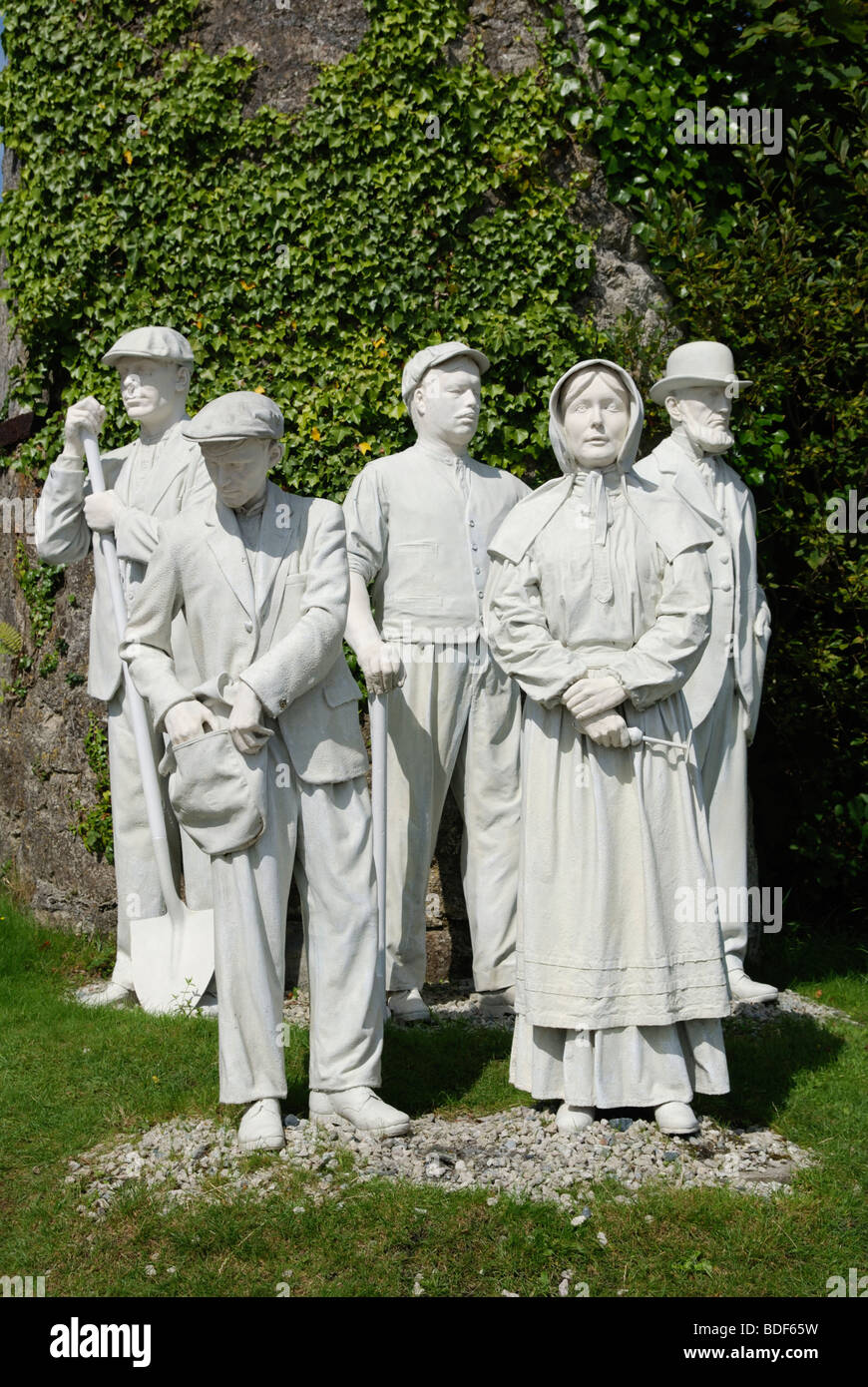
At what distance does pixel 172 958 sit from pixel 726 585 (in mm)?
3054

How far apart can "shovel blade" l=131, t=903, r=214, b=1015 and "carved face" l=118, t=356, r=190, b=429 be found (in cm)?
228

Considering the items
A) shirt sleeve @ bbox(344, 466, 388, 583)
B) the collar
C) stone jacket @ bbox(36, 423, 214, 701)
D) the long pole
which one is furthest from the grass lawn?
the collar

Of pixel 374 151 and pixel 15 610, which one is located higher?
pixel 374 151

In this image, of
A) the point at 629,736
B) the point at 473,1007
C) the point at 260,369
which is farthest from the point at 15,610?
the point at 629,736

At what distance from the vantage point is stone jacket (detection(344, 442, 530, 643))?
264 inches

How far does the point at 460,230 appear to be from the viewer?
7.68m

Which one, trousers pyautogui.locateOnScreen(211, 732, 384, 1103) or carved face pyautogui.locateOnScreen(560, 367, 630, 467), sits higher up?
carved face pyautogui.locateOnScreen(560, 367, 630, 467)

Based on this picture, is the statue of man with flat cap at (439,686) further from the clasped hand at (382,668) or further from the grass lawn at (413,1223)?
the grass lawn at (413,1223)

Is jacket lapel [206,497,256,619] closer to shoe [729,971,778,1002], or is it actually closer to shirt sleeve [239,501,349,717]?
shirt sleeve [239,501,349,717]

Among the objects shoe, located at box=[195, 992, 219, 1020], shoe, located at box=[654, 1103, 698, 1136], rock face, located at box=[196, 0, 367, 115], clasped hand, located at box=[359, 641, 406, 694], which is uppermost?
rock face, located at box=[196, 0, 367, 115]

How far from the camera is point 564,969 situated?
4961mm

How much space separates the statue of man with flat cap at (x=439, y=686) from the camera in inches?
263

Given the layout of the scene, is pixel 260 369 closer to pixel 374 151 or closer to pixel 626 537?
pixel 374 151

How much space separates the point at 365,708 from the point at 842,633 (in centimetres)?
256
